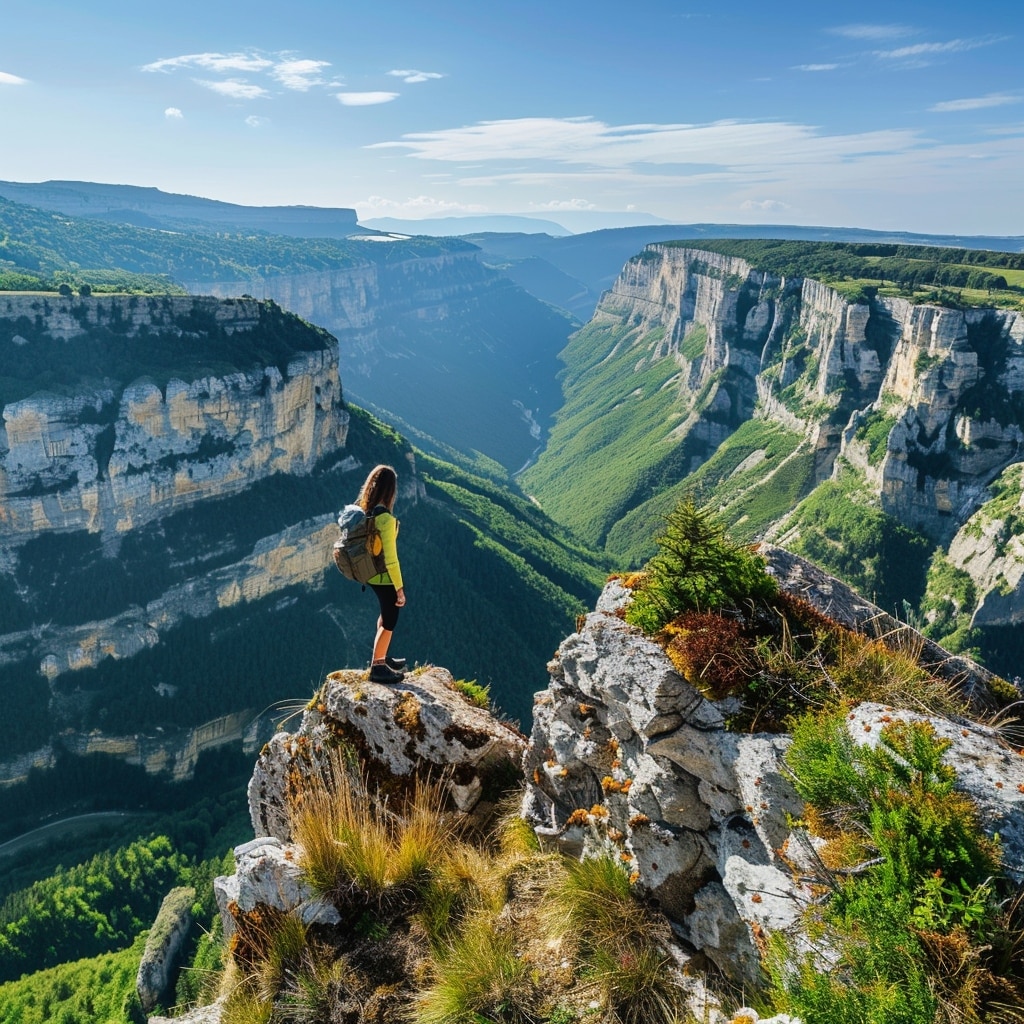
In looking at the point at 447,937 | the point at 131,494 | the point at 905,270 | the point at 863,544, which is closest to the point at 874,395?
the point at 905,270

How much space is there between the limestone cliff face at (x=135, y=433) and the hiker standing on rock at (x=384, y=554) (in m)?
60.2

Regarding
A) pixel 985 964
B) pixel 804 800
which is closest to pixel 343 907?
pixel 804 800

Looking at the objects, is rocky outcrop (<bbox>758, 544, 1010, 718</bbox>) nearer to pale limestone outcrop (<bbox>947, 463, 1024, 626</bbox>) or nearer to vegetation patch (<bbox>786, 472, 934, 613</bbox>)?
pale limestone outcrop (<bbox>947, 463, 1024, 626</bbox>)

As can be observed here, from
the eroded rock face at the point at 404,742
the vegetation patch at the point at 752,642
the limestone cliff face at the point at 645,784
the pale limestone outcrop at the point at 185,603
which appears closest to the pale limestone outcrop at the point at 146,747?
the pale limestone outcrop at the point at 185,603

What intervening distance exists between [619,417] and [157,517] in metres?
111

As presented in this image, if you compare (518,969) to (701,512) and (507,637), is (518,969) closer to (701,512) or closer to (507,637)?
(701,512)

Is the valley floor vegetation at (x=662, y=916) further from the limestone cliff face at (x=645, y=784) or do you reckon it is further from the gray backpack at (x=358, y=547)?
the gray backpack at (x=358, y=547)

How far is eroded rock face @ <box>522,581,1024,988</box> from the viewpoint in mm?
5438

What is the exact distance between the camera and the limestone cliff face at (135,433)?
192ft

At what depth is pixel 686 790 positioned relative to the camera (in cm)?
662

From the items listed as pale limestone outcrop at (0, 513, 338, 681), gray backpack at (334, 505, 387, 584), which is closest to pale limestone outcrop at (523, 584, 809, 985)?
gray backpack at (334, 505, 387, 584)

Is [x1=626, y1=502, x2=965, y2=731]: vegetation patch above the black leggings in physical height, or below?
above

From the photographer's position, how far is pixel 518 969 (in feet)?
20.6

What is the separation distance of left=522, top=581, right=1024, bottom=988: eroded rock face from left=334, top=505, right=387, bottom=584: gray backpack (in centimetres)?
302
